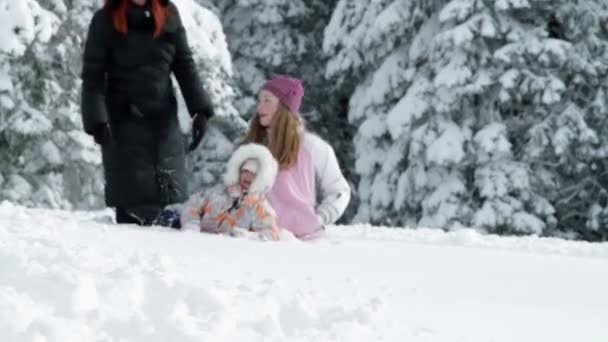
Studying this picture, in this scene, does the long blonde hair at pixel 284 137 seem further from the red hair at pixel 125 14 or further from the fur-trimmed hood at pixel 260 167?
the red hair at pixel 125 14

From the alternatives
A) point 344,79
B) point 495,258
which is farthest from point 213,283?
point 344,79

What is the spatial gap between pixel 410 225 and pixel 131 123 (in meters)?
9.82

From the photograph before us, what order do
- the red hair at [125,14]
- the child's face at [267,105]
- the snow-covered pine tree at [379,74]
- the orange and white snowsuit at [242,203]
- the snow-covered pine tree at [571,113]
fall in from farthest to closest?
the snow-covered pine tree at [379,74] < the snow-covered pine tree at [571,113] < the child's face at [267,105] < the red hair at [125,14] < the orange and white snowsuit at [242,203]

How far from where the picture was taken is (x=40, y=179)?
47.1ft

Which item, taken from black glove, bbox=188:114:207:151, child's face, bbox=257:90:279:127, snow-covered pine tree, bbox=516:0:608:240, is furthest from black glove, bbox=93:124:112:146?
snow-covered pine tree, bbox=516:0:608:240

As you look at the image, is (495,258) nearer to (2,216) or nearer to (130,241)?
(130,241)

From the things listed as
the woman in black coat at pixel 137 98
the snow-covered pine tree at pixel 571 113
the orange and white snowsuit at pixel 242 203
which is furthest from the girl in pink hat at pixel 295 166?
the snow-covered pine tree at pixel 571 113

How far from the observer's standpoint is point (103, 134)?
20.7ft

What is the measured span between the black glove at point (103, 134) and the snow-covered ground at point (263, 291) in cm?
55

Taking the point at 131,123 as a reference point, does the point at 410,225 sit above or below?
below

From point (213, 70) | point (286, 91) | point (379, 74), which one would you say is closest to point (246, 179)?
point (286, 91)

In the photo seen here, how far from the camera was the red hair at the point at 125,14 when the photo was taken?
646 cm

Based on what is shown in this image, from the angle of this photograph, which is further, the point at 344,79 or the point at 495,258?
the point at 344,79

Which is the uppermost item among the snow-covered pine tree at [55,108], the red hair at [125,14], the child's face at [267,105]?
the red hair at [125,14]
